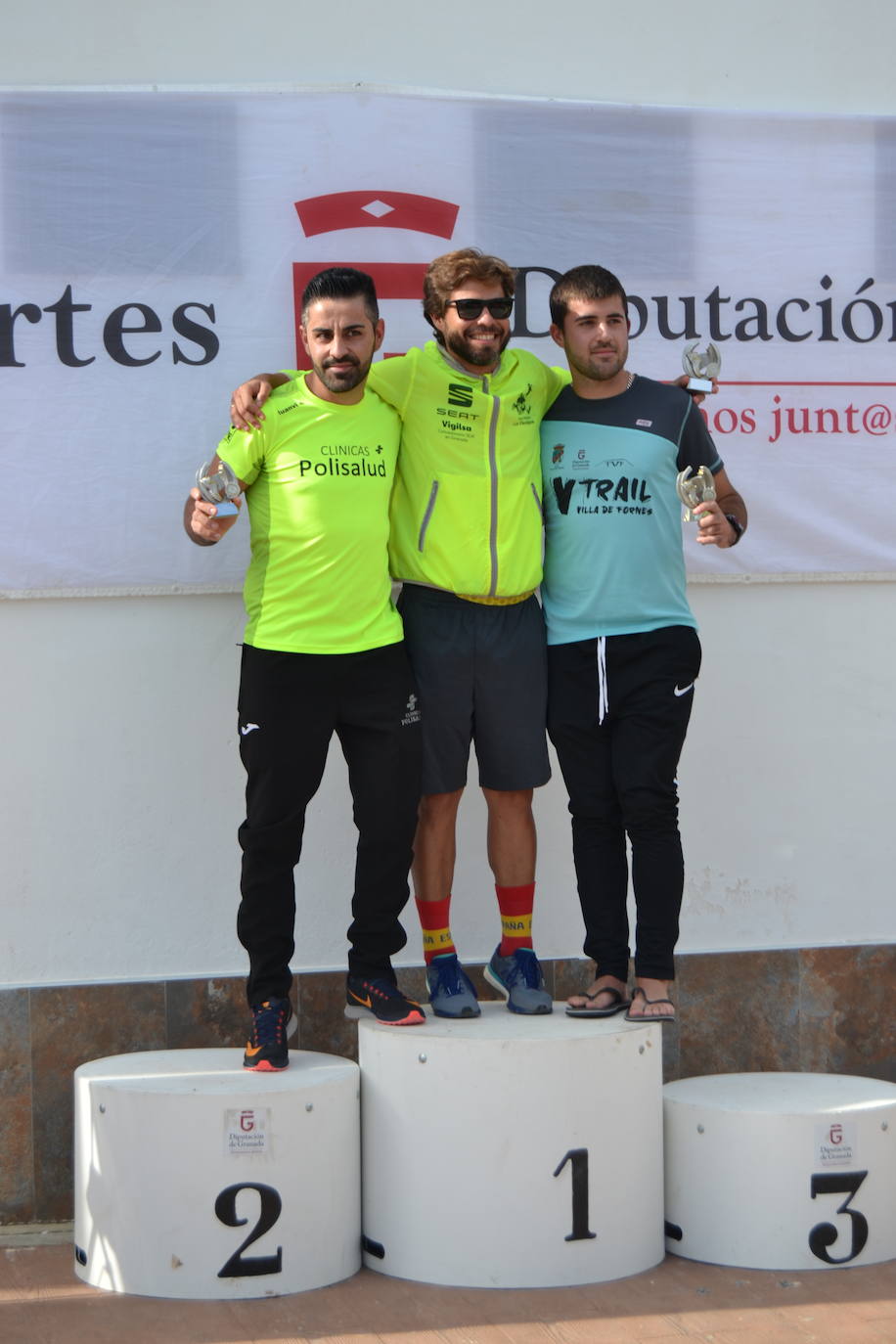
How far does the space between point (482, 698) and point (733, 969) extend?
1108 mm

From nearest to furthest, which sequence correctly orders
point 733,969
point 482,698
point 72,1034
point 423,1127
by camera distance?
→ point 423,1127 < point 482,698 < point 72,1034 < point 733,969

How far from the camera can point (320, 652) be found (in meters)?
3.09

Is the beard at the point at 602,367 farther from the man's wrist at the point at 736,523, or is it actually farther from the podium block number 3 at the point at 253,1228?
the podium block number 3 at the point at 253,1228

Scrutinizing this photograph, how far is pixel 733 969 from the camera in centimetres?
382

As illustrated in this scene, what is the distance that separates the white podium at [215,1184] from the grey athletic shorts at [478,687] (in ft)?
2.46

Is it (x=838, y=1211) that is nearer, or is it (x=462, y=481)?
(x=838, y=1211)

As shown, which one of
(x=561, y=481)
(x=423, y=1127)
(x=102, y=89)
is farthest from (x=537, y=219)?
(x=423, y=1127)

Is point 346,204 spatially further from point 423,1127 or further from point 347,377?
point 423,1127

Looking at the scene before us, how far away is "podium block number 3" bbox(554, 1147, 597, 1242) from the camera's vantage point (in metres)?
2.95

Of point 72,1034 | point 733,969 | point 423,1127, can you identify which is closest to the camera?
point 423,1127

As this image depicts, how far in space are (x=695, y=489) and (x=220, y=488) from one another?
0.99 metres

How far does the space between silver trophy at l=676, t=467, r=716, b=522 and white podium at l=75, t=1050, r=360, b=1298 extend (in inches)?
55.1

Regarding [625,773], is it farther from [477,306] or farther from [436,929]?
[477,306]

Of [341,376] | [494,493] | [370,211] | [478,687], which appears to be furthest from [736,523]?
[370,211]
